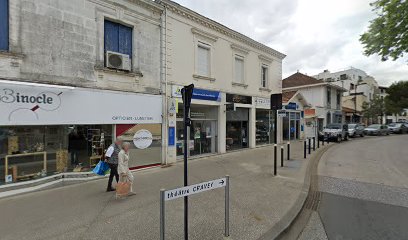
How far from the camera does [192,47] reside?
417 inches

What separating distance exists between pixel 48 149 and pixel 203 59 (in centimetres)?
798

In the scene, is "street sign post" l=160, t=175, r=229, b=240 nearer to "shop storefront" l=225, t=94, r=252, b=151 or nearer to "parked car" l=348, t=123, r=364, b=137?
"shop storefront" l=225, t=94, r=252, b=151

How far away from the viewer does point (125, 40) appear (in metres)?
8.39

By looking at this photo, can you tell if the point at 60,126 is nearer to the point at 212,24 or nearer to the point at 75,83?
the point at 75,83

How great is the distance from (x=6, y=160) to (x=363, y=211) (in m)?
9.20

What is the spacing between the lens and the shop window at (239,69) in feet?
43.2

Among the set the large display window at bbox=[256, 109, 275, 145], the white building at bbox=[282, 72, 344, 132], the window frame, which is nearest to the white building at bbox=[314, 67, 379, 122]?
the white building at bbox=[282, 72, 344, 132]

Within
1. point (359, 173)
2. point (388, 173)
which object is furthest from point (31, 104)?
point (388, 173)

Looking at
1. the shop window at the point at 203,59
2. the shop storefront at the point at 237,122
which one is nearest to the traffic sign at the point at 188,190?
the shop window at the point at 203,59

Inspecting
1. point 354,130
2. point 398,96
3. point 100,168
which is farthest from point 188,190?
point 398,96

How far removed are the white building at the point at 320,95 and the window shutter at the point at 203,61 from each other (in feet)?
52.5

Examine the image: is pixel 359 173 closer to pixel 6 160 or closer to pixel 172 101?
pixel 172 101

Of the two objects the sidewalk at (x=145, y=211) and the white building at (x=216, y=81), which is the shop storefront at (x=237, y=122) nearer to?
the white building at (x=216, y=81)

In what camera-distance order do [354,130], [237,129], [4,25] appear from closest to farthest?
[4,25] < [237,129] < [354,130]
